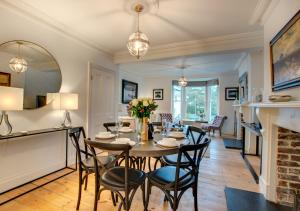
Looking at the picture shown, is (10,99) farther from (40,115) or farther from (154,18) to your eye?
(154,18)

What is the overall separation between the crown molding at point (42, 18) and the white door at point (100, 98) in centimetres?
65

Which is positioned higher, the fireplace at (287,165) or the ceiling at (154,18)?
the ceiling at (154,18)

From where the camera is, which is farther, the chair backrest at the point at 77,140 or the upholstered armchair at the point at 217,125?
the upholstered armchair at the point at 217,125

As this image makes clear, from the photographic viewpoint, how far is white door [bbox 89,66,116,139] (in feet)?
12.2

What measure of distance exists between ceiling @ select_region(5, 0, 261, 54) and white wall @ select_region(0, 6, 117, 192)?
22 centimetres

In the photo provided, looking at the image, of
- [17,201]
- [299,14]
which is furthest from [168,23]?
[17,201]

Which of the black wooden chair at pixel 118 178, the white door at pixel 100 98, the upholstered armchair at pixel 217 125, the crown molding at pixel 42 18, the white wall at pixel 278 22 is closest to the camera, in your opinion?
the black wooden chair at pixel 118 178

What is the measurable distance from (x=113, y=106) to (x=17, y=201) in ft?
8.92

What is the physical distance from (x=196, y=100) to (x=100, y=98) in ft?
15.3

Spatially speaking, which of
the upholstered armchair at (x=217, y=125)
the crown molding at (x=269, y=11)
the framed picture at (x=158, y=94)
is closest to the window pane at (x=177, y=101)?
the framed picture at (x=158, y=94)

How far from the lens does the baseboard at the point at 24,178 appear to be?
87.8 inches

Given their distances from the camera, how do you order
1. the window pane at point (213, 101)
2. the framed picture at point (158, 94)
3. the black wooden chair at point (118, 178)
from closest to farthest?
the black wooden chair at point (118, 178) → the window pane at point (213, 101) → the framed picture at point (158, 94)

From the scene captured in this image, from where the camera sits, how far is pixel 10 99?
6.34ft

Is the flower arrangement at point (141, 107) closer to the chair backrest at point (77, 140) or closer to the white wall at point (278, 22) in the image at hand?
the chair backrest at point (77, 140)
